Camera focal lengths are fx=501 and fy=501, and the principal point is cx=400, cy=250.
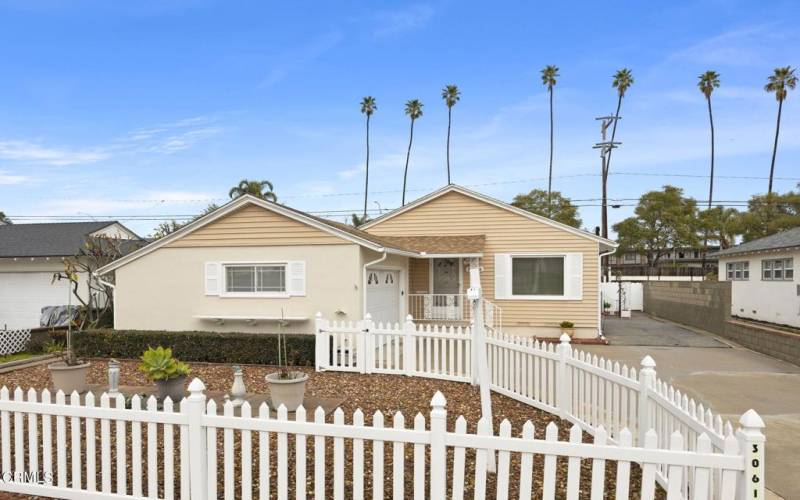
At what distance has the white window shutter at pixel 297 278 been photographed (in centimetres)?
1163

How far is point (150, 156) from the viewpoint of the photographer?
2619 cm

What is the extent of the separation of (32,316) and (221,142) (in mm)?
11822

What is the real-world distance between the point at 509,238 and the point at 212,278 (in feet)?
29.0

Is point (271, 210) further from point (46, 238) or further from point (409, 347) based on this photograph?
point (46, 238)

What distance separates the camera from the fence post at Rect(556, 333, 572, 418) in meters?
6.29

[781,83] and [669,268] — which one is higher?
[781,83]

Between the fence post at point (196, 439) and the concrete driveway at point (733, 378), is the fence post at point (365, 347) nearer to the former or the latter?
the concrete driveway at point (733, 378)

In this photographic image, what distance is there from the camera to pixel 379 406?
706 cm

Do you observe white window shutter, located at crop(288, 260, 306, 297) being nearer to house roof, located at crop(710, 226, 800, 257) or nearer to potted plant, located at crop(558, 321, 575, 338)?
potted plant, located at crop(558, 321, 575, 338)

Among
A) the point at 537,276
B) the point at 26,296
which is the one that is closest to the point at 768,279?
the point at 537,276

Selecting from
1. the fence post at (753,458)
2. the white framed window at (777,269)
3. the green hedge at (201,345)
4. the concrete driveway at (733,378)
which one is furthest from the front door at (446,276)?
the fence post at (753,458)

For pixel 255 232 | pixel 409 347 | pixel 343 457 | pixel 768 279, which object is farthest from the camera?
pixel 768 279

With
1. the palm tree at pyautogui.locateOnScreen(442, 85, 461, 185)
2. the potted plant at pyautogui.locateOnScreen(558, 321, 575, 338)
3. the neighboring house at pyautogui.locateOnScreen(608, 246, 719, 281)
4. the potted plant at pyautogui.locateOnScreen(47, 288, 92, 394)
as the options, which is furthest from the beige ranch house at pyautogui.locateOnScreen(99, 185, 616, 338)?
the palm tree at pyautogui.locateOnScreen(442, 85, 461, 185)

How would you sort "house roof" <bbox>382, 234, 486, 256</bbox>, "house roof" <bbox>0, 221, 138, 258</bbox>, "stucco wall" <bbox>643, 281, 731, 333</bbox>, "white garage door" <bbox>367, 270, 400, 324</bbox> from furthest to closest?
"house roof" <bbox>0, 221, 138, 258</bbox> < "stucco wall" <bbox>643, 281, 731, 333</bbox> < "house roof" <bbox>382, 234, 486, 256</bbox> < "white garage door" <bbox>367, 270, 400, 324</bbox>
